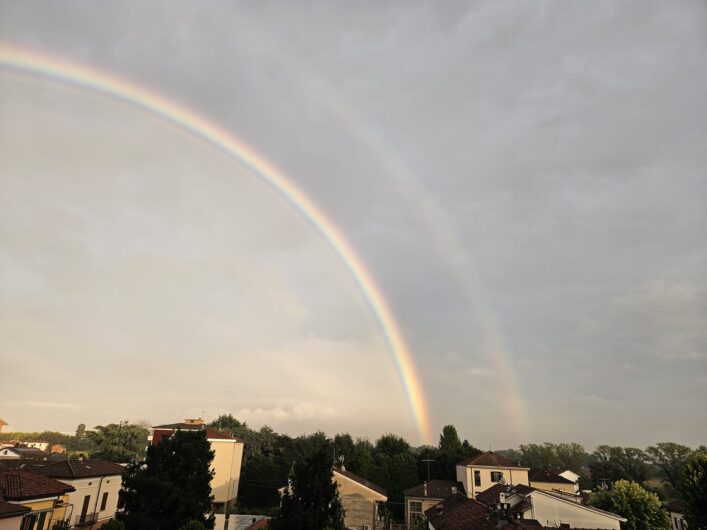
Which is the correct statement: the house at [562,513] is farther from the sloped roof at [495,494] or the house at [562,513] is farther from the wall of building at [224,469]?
the wall of building at [224,469]

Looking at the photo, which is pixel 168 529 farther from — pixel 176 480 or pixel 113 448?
pixel 113 448

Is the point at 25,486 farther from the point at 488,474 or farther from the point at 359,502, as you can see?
the point at 488,474

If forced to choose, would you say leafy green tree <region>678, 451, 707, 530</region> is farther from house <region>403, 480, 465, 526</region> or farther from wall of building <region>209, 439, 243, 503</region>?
wall of building <region>209, 439, 243, 503</region>

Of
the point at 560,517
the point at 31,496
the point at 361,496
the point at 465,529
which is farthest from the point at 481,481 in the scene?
the point at 31,496

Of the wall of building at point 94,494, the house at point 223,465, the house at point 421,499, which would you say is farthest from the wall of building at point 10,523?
the house at point 421,499

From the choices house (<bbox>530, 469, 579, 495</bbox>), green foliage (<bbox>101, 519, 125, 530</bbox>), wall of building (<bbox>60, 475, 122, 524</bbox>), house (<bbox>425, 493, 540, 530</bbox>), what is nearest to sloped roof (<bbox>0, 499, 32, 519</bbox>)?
green foliage (<bbox>101, 519, 125, 530</bbox>)

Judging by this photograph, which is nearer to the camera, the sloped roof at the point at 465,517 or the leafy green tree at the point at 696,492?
the sloped roof at the point at 465,517

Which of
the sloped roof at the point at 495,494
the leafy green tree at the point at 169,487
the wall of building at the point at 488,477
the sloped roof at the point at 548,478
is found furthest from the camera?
the sloped roof at the point at 548,478

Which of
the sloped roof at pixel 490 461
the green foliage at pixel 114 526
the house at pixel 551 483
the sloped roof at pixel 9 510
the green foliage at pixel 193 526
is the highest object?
the sloped roof at pixel 490 461
